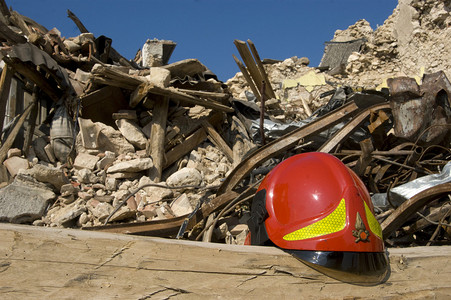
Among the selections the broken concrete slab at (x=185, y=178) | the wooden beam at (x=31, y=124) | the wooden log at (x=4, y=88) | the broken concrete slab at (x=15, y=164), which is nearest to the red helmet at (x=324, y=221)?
the broken concrete slab at (x=185, y=178)

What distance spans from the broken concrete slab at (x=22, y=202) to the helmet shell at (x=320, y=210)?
2.95 meters

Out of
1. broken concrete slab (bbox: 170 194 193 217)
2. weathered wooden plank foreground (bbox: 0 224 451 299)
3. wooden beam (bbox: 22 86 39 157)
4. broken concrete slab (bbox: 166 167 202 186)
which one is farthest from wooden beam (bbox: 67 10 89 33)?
weathered wooden plank foreground (bbox: 0 224 451 299)

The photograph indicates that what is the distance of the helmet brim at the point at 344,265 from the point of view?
1.61m

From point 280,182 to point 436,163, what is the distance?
239cm

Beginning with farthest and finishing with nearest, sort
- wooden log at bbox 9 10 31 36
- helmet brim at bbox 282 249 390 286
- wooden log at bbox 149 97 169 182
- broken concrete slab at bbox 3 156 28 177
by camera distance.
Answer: wooden log at bbox 9 10 31 36, wooden log at bbox 149 97 169 182, broken concrete slab at bbox 3 156 28 177, helmet brim at bbox 282 249 390 286

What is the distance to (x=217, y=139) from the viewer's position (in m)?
5.30

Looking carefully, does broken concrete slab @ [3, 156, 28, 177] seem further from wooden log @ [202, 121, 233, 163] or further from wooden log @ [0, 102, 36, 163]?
wooden log @ [202, 121, 233, 163]

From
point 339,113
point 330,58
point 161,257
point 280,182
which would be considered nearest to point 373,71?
point 330,58

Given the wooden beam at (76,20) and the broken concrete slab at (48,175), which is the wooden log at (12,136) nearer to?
the broken concrete slab at (48,175)

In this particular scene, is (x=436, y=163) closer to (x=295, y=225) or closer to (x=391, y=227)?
(x=391, y=227)

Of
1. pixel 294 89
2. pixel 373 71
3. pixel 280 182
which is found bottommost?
pixel 280 182

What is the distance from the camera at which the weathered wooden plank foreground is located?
1283mm

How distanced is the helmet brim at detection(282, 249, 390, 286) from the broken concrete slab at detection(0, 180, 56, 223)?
10.5 feet

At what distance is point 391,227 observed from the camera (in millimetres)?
2527
